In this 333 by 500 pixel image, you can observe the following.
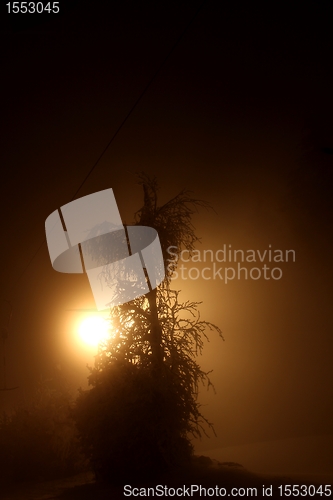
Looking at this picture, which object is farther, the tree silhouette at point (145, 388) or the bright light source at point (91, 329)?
the bright light source at point (91, 329)

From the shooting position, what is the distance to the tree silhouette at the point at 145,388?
26.9ft

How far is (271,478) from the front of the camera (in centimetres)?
877

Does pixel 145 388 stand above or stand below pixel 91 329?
below

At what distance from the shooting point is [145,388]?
834cm

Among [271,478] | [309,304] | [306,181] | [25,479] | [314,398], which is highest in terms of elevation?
[306,181]

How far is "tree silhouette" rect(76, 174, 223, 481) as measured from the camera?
8.20 m

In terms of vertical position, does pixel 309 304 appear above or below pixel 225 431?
above

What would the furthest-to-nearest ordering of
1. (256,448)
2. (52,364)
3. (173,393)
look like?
1. (52,364)
2. (256,448)
3. (173,393)

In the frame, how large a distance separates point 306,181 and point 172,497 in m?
10.1

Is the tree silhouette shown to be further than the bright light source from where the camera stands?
No

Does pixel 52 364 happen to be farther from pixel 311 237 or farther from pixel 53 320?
pixel 311 237

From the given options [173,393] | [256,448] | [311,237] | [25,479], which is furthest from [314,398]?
[25,479]

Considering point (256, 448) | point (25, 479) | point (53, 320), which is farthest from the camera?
point (53, 320)

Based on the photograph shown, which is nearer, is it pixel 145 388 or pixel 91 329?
pixel 145 388
